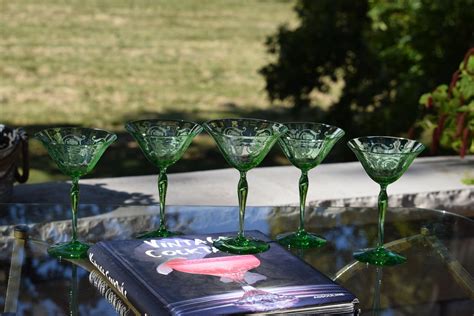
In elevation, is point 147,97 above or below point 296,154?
below

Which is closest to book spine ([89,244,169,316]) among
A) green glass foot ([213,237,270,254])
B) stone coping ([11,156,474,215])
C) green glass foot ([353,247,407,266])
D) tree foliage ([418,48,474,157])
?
green glass foot ([213,237,270,254])

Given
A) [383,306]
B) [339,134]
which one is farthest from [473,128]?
[383,306]

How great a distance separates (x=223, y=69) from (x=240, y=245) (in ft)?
22.7

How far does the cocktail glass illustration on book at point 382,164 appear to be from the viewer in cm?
228

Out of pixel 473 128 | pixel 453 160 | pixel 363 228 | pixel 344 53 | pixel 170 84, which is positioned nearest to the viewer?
pixel 363 228

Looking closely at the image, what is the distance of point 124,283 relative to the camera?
1.95 meters

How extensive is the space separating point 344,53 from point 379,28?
331mm

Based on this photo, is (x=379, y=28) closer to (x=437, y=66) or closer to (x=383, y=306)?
(x=437, y=66)

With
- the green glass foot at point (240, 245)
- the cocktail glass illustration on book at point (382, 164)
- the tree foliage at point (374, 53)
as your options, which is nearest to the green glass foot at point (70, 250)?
the green glass foot at point (240, 245)

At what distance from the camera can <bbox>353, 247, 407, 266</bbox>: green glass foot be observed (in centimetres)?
235

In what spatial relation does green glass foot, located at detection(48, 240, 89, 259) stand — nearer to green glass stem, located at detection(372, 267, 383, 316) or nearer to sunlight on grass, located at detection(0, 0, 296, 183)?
green glass stem, located at detection(372, 267, 383, 316)

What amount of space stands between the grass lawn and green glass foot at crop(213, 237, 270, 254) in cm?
345

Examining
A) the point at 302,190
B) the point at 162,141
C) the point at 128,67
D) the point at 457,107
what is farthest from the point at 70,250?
the point at 128,67

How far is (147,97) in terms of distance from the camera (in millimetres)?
7750
